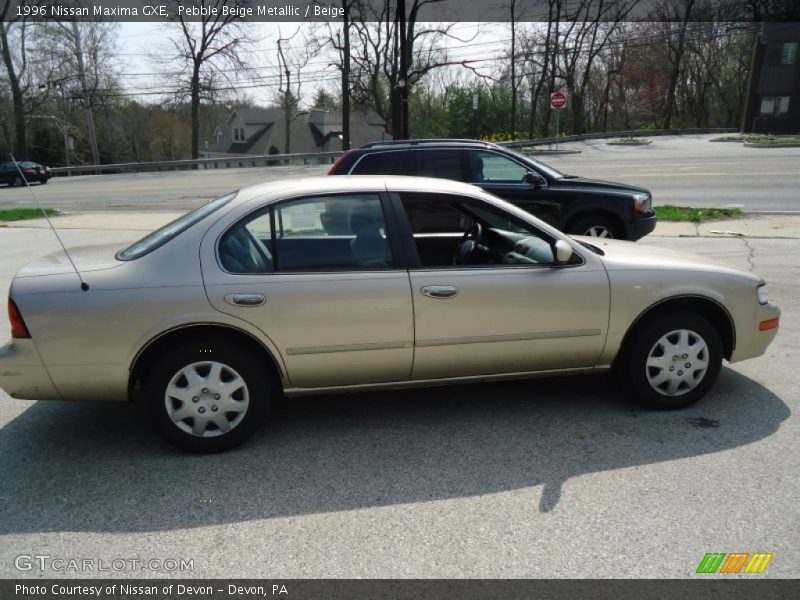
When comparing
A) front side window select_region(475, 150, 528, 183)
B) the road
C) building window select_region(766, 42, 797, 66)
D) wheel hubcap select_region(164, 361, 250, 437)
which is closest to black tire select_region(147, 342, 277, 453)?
wheel hubcap select_region(164, 361, 250, 437)

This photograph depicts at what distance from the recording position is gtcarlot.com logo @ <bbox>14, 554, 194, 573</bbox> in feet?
9.08

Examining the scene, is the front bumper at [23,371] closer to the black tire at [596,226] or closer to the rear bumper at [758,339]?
the rear bumper at [758,339]

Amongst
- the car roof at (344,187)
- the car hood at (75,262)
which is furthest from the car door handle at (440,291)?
the car hood at (75,262)

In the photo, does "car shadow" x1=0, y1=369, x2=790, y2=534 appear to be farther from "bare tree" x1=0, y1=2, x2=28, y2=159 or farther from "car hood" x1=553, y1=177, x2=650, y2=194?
"bare tree" x1=0, y1=2, x2=28, y2=159

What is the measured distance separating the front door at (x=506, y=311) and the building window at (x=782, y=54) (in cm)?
4515

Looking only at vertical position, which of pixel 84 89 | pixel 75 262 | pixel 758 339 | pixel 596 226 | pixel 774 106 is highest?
pixel 774 106

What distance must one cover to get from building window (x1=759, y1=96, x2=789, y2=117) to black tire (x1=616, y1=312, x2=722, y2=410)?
142ft

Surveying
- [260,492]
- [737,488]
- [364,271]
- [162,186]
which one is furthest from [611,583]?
[162,186]

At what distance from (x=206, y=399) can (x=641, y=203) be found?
6.84 m

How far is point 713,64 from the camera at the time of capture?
50.3 metres

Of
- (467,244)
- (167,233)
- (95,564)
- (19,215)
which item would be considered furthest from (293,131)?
(95,564)

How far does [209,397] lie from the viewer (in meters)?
3.62

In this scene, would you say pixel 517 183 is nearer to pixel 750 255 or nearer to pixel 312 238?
pixel 750 255

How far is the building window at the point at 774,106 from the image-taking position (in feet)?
130
